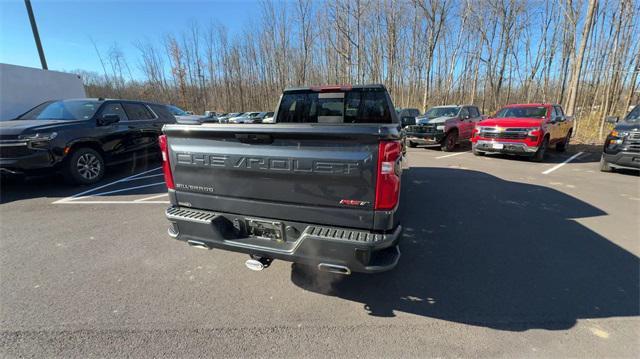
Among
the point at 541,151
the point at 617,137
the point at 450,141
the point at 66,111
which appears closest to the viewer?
the point at 66,111

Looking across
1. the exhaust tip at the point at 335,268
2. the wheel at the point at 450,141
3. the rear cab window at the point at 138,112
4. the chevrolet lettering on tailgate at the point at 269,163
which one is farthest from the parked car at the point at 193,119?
the wheel at the point at 450,141

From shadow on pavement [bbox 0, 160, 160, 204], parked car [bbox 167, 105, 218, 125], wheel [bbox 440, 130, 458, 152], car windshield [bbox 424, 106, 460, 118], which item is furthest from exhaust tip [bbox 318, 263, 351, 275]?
car windshield [bbox 424, 106, 460, 118]

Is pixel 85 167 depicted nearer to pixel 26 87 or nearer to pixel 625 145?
pixel 26 87

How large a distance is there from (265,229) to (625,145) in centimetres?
964

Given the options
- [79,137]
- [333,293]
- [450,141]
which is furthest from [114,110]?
[450,141]

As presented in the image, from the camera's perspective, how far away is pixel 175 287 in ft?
9.21

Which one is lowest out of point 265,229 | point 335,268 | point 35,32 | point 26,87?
point 335,268

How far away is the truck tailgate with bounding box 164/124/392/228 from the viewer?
204cm

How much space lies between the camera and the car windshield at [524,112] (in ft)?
32.1

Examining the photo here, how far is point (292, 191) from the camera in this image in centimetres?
222

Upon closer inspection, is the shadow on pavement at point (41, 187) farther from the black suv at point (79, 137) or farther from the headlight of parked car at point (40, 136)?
the headlight of parked car at point (40, 136)

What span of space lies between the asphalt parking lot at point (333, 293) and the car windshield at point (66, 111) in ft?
8.39

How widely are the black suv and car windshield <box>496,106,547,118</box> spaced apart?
11803 mm

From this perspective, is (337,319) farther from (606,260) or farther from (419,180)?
(419,180)
